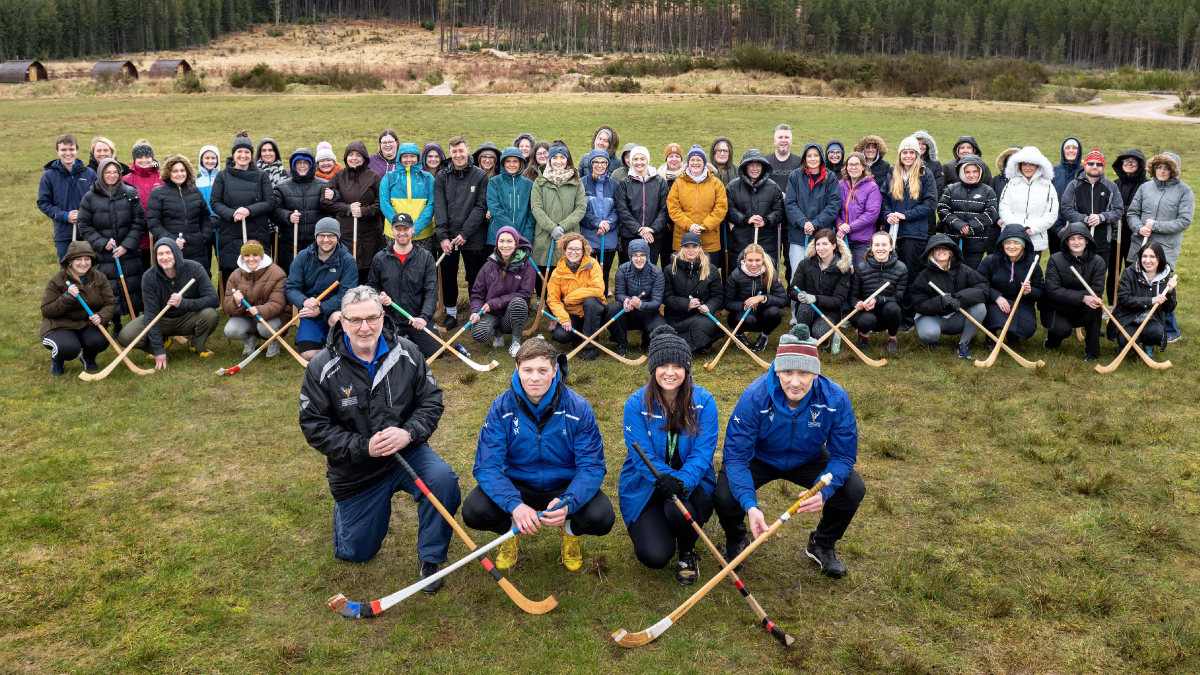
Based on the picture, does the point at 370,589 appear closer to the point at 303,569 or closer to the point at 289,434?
the point at 303,569

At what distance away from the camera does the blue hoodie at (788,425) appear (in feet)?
17.9

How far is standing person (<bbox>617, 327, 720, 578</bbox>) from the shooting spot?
17.8ft

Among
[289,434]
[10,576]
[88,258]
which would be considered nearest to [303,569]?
[10,576]

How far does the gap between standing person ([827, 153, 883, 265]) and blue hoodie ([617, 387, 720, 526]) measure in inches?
224

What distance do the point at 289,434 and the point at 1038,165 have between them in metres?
9.45

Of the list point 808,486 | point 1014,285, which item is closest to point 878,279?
point 1014,285

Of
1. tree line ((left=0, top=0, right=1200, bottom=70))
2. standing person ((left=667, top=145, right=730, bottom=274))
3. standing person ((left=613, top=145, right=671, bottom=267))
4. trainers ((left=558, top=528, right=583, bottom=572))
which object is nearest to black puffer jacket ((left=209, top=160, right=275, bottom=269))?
standing person ((left=613, top=145, right=671, bottom=267))

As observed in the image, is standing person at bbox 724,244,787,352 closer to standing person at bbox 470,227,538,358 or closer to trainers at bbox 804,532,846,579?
standing person at bbox 470,227,538,358

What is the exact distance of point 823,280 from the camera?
10.1m

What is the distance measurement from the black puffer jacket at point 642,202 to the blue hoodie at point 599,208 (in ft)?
0.37

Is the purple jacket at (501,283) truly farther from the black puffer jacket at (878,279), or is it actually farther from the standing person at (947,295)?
the standing person at (947,295)

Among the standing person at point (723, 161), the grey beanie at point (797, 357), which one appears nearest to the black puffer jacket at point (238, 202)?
the standing person at point (723, 161)

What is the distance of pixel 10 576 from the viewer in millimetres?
5438

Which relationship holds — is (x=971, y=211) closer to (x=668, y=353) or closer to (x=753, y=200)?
(x=753, y=200)
